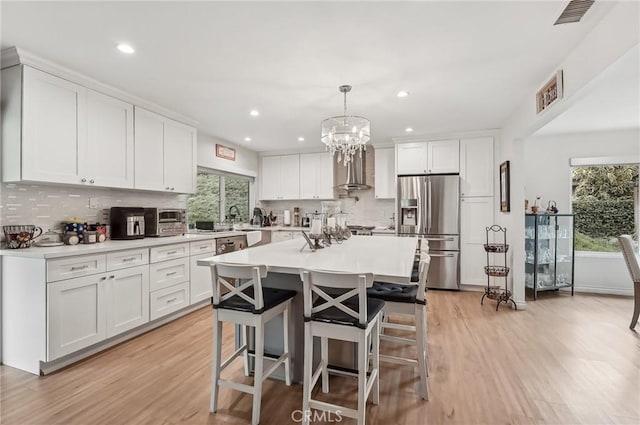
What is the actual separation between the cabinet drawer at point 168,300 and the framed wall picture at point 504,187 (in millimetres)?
4121

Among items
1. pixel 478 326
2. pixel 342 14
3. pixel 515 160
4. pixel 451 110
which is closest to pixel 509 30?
pixel 342 14

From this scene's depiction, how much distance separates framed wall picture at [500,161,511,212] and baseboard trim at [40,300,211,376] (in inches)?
164

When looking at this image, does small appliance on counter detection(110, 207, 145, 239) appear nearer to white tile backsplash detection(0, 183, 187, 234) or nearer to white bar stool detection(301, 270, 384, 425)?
white tile backsplash detection(0, 183, 187, 234)

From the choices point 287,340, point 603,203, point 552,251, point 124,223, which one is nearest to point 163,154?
point 124,223

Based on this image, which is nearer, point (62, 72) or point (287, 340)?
point (287, 340)

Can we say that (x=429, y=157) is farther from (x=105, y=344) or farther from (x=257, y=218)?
(x=105, y=344)

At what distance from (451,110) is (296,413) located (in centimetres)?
349

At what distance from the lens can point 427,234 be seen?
4.75m

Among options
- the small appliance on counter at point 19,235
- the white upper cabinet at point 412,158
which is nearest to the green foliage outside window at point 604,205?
the white upper cabinet at point 412,158

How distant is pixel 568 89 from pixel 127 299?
413cm

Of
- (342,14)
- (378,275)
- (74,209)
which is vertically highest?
(342,14)

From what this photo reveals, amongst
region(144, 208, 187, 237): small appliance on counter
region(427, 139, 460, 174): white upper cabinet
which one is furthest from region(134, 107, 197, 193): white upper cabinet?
region(427, 139, 460, 174): white upper cabinet

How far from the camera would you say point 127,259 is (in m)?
2.87

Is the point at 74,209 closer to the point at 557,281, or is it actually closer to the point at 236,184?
the point at 236,184
